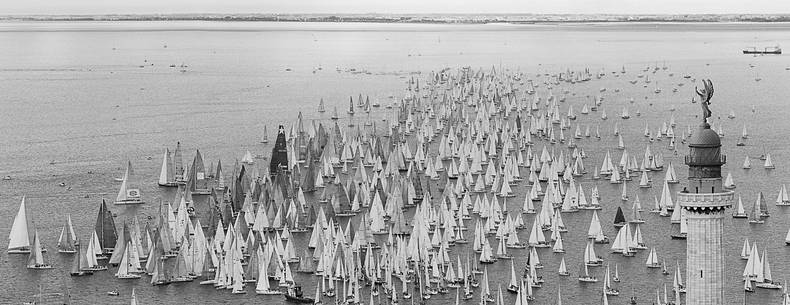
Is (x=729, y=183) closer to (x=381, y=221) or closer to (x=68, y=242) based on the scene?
(x=381, y=221)

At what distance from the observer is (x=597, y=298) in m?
83.2

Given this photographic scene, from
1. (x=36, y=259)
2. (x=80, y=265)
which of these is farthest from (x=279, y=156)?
(x=80, y=265)

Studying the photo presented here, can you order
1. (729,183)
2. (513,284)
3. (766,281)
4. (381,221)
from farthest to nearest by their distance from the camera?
1. (729,183)
2. (381,221)
3. (513,284)
4. (766,281)

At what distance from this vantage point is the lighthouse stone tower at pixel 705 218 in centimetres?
5181

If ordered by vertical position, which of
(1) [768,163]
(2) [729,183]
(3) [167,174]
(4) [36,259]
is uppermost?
(1) [768,163]

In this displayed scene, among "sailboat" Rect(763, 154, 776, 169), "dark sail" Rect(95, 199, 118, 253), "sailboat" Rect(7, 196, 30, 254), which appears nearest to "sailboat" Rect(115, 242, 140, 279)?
"dark sail" Rect(95, 199, 118, 253)

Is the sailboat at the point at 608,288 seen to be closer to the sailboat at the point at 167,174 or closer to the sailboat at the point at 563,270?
the sailboat at the point at 563,270

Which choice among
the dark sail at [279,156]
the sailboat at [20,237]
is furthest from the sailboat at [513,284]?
the dark sail at [279,156]

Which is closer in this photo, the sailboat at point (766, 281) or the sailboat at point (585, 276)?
the sailboat at point (766, 281)

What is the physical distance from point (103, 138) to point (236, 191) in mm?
61045

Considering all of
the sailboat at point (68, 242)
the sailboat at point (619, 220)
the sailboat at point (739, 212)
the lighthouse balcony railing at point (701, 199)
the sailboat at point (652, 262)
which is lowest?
the sailboat at point (652, 262)

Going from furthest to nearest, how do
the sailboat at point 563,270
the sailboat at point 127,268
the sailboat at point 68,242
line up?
the sailboat at point 68,242
the sailboat at point 127,268
the sailboat at point 563,270

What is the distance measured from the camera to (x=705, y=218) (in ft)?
171

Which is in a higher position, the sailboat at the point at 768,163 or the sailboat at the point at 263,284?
the sailboat at the point at 768,163
